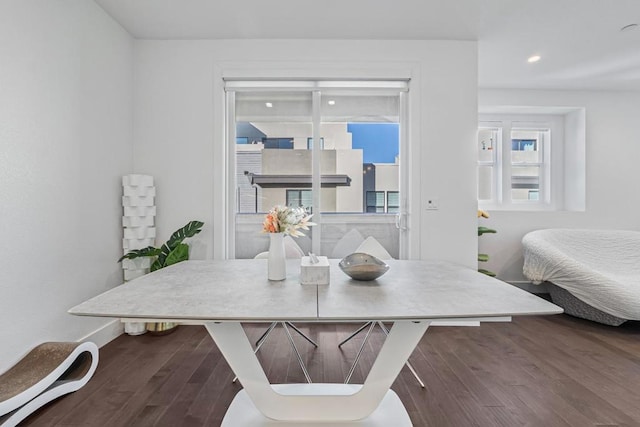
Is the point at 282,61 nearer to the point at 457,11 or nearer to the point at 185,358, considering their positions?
the point at 457,11

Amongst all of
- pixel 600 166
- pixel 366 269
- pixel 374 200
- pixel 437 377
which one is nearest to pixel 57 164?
pixel 366 269

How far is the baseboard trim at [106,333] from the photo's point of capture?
242 cm

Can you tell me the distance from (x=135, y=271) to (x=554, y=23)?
13.2 feet

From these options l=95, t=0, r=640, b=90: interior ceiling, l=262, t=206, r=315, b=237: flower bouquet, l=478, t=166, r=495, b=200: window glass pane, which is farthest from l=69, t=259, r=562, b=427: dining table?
l=478, t=166, r=495, b=200: window glass pane

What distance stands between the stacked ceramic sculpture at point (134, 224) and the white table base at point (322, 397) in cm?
175

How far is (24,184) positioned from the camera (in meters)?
1.88

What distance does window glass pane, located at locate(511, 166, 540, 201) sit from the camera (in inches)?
169

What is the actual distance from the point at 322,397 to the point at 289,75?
2639mm

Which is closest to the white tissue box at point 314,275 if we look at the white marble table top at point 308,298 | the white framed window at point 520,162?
the white marble table top at point 308,298

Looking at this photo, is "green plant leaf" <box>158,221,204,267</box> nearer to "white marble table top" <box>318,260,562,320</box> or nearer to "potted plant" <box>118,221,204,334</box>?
"potted plant" <box>118,221,204,334</box>

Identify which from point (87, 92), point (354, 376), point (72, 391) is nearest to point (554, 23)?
point (354, 376)

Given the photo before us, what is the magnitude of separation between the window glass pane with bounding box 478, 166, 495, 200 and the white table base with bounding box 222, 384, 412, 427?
3338mm

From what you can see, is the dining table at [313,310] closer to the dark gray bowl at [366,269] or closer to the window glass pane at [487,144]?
the dark gray bowl at [366,269]

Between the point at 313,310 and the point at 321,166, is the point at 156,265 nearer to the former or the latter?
the point at 321,166
